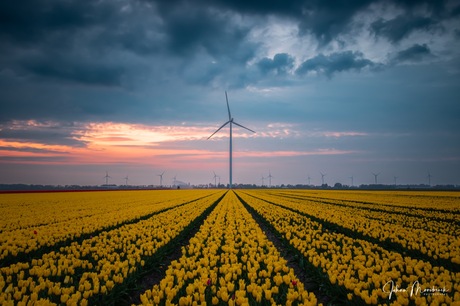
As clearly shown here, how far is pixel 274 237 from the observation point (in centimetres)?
1449

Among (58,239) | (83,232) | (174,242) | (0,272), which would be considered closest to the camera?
(0,272)

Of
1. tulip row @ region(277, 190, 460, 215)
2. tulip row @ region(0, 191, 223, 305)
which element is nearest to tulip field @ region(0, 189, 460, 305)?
tulip row @ region(0, 191, 223, 305)

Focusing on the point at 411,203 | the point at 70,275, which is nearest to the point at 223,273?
the point at 70,275

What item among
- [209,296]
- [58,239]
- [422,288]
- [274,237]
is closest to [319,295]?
[422,288]

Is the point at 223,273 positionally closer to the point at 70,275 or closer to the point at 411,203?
the point at 70,275

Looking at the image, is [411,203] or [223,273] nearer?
[223,273]

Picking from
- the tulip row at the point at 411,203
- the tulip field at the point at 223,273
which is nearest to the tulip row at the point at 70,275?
the tulip field at the point at 223,273

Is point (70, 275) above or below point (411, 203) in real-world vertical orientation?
above

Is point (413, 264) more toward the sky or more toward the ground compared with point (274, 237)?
more toward the sky

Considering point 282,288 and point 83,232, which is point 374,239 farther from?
point 83,232

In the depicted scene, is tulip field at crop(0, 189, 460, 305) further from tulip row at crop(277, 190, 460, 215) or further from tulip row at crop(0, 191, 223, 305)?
tulip row at crop(277, 190, 460, 215)

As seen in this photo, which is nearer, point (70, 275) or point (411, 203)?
point (70, 275)

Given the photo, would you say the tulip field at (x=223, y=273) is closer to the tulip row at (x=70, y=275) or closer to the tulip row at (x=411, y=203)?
the tulip row at (x=70, y=275)

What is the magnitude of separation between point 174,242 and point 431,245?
9.05 m
